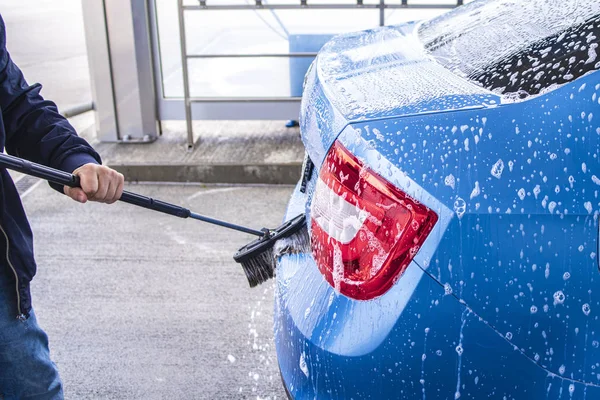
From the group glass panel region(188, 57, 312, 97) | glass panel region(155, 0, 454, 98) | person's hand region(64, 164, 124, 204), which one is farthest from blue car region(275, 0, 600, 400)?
glass panel region(188, 57, 312, 97)

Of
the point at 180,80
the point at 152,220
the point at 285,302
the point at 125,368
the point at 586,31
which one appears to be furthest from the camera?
the point at 180,80

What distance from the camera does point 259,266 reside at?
2.41m

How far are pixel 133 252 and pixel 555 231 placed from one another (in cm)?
294

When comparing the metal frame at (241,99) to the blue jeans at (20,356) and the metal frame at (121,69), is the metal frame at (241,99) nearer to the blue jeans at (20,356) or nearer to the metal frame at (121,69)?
the metal frame at (121,69)

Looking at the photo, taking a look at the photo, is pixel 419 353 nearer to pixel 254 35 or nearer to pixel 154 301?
pixel 154 301

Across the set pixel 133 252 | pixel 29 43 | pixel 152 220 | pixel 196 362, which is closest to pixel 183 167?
pixel 152 220

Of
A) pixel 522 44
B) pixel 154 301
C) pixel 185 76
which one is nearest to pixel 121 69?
pixel 185 76

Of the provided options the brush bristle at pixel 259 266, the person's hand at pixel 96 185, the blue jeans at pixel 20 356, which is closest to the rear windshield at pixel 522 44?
the brush bristle at pixel 259 266

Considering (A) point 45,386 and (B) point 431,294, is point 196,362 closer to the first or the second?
(A) point 45,386

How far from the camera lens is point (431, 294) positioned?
5.24ft

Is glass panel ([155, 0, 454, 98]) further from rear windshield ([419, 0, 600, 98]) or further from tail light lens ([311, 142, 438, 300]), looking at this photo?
tail light lens ([311, 142, 438, 300])

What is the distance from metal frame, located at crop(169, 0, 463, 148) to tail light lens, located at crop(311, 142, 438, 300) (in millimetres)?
3743

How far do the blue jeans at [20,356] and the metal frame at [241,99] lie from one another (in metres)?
3.53

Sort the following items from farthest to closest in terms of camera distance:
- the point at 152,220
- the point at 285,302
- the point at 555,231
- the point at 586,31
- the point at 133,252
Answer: the point at 152,220, the point at 133,252, the point at 285,302, the point at 586,31, the point at 555,231
